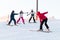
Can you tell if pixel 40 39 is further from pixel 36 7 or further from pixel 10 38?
pixel 36 7

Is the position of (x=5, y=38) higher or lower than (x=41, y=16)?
lower

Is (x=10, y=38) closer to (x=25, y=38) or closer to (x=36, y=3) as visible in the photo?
(x=25, y=38)

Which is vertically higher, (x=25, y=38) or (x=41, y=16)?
(x=41, y=16)

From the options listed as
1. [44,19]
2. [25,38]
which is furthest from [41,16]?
[25,38]

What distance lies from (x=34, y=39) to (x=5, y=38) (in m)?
1.15

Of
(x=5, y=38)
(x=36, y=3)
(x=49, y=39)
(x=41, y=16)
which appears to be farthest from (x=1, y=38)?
(x=36, y=3)

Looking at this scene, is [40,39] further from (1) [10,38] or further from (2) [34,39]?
(1) [10,38]

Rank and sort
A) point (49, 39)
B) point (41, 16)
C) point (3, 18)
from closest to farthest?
1. point (49, 39)
2. point (41, 16)
3. point (3, 18)

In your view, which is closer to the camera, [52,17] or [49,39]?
[49,39]

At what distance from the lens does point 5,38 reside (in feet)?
32.9

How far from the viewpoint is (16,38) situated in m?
10.1

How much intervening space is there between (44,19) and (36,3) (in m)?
13.5

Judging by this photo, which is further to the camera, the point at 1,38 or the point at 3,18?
the point at 3,18

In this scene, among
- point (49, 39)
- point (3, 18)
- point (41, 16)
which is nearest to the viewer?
point (49, 39)
